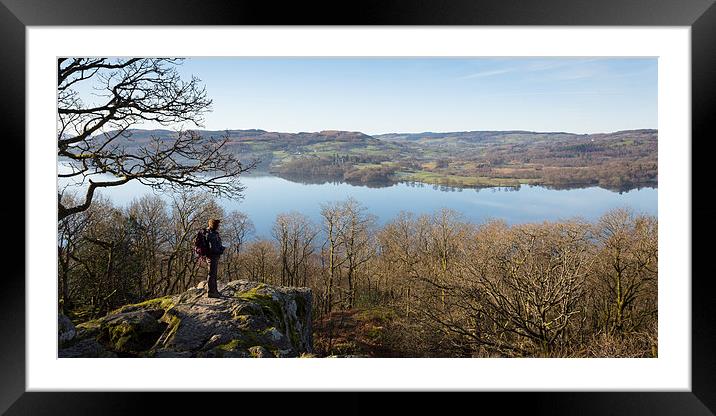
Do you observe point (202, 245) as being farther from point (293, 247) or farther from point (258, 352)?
point (293, 247)

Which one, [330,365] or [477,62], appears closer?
[330,365]

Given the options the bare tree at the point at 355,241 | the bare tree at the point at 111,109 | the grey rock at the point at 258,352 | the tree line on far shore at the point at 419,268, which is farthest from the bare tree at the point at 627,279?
the bare tree at the point at 111,109

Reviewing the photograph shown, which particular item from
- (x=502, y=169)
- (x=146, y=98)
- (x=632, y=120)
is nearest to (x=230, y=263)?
(x=146, y=98)

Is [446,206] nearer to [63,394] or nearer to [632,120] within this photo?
[632,120]

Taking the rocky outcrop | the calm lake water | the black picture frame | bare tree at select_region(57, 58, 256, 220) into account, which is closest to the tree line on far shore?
the calm lake water

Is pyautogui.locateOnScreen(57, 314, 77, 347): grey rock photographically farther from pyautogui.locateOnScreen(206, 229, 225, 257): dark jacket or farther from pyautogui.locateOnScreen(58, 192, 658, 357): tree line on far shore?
pyautogui.locateOnScreen(58, 192, 658, 357): tree line on far shore
